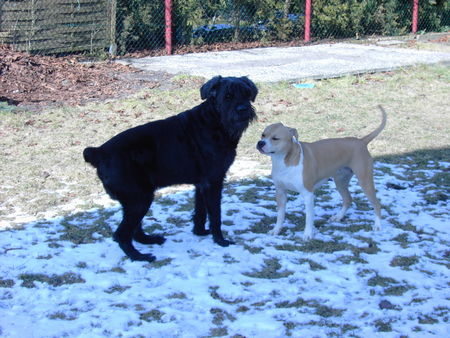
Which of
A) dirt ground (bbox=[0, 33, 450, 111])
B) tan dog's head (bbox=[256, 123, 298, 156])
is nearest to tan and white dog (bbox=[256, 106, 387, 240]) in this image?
tan dog's head (bbox=[256, 123, 298, 156])

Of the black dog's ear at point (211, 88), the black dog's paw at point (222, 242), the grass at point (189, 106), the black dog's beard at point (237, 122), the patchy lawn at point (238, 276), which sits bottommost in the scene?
the patchy lawn at point (238, 276)

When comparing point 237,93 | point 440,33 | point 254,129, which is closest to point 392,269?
→ point 237,93

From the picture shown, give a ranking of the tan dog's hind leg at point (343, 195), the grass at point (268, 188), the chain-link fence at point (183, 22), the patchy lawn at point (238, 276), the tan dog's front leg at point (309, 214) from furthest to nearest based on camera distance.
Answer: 1. the chain-link fence at point (183, 22)
2. the tan dog's hind leg at point (343, 195)
3. the tan dog's front leg at point (309, 214)
4. the grass at point (268, 188)
5. the patchy lawn at point (238, 276)

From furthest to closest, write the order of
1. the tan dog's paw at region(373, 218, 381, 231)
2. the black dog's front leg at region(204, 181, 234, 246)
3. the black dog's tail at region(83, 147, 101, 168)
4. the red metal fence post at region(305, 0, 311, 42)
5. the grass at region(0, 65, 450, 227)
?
the red metal fence post at region(305, 0, 311, 42), the grass at region(0, 65, 450, 227), the tan dog's paw at region(373, 218, 381, 231), the black dog's front leg at region(204, 181, 234, 246), the black dog's tail at region(83, 147, 101, 168)

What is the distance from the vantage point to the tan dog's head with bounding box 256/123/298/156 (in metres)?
5.04

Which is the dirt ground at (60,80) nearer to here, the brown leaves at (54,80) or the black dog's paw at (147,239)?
the brown leaves at (54,80)

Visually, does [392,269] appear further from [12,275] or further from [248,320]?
[12,275]

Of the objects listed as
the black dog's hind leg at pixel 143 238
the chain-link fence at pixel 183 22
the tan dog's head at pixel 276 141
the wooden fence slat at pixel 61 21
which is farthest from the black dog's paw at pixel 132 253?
the wooden fence slat at pixel 61 21

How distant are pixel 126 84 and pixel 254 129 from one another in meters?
3.15

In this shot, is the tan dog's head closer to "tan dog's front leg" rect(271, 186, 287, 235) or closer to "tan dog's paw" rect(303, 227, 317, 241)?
"tan dog's front leg" rect(271, 186, 287, 235)

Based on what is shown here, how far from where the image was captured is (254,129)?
8680 mm

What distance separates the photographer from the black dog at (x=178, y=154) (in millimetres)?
4613

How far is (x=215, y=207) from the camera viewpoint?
5.04 m

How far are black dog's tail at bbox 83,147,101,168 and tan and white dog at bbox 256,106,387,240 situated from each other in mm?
1283
